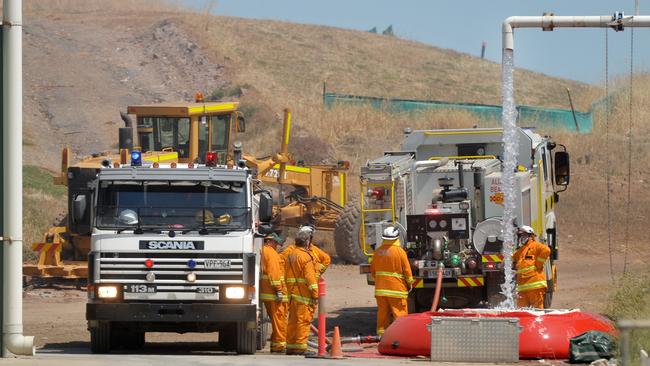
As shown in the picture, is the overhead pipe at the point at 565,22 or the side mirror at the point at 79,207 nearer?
the side mirror at the point at 79,207

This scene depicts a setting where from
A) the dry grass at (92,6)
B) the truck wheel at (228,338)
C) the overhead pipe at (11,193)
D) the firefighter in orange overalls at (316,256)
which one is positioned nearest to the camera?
the overhead pipe at (11,193)

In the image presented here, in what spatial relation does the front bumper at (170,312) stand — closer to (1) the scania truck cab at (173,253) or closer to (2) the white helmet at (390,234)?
(1) the scania truck cab at (173,253)

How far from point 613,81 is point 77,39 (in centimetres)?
2239

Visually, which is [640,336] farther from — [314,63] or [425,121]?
[314,63]

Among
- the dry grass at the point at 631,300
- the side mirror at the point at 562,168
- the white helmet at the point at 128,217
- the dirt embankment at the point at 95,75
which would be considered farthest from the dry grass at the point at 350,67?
the white helmet at the point at 128,217

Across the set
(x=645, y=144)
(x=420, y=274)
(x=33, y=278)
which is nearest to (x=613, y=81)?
(x=645, y=144)

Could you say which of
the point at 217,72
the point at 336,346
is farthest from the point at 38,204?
the point at 336,346

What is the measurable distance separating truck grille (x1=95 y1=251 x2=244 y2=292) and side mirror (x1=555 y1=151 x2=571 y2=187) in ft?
25.5

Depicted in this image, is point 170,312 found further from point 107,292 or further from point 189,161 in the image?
point 189,161

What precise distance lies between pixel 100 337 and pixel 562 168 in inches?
355

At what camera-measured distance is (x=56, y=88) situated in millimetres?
50625

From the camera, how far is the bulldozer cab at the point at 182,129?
28531 mm

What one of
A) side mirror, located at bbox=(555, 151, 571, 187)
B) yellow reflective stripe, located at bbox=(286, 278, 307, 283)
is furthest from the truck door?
yellow reflective stripe, located at bbox=(286, 278, 307, 283)

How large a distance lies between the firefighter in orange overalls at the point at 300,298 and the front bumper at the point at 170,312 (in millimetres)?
996
